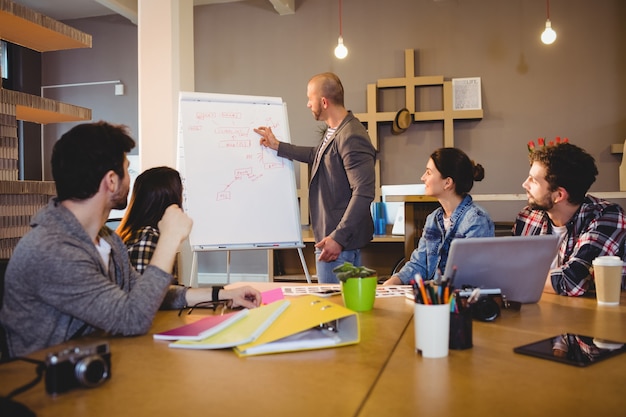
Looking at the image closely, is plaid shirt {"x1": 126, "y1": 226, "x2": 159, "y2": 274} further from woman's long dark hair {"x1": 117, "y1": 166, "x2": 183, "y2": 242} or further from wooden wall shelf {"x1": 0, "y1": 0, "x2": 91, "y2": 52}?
wooden wall shelf {"x1": 0, "y1": 0, "x2": 91, "y2": 52}

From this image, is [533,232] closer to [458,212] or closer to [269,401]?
[458,212]

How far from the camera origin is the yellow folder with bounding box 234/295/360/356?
1.03 metres

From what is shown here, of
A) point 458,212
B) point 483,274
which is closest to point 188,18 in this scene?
point 458,212

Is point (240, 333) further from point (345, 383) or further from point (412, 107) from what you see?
point (412, 107)

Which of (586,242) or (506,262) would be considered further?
(586,242)

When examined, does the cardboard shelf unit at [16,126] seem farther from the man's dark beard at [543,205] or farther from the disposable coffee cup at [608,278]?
the disposable coffee cup at [608,278]

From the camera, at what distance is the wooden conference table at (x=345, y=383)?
2.51 ft

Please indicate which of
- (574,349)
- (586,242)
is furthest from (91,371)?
(586,242)

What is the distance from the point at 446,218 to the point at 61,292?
1.57m

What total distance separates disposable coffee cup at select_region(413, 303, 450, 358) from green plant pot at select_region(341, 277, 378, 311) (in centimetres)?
42

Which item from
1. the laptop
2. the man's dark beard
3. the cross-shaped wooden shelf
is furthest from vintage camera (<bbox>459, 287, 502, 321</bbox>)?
the cross-shaped wooden shelf

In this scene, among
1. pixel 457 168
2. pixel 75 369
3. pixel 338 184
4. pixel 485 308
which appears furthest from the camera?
pixel 338 184

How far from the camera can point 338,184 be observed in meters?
2.76

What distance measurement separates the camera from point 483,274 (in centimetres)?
141
